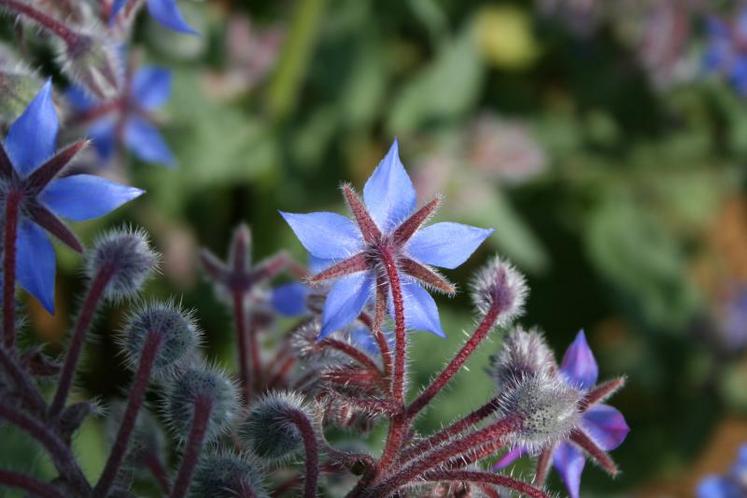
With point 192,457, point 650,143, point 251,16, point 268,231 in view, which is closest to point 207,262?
point 192,457

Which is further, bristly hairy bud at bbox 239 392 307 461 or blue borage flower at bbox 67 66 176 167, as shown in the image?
blue borage flower at bbox 67 66 176 167

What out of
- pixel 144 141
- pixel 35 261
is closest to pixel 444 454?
pixel 35 261

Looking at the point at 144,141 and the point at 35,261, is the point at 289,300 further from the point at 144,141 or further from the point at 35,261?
the point at 144,141

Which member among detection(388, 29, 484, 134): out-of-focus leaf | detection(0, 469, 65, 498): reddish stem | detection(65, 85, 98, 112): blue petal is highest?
detection(388, 29, 484, 134): out-of-focus leaf

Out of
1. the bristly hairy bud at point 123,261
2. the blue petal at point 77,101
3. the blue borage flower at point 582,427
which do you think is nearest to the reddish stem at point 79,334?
the bristly hairy bud at point 123,261

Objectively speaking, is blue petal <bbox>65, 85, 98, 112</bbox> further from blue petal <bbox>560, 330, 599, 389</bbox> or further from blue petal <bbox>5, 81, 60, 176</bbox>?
blue petal <bbox>560, 330, 599, 389</bbox>

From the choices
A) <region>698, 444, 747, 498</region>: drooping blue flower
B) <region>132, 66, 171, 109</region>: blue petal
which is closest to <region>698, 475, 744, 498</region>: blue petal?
<region>698, 444, 747, 498</region>: drooping blue flower
